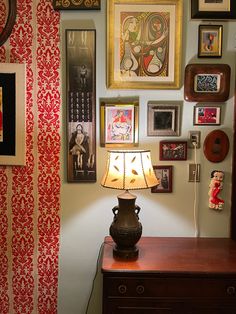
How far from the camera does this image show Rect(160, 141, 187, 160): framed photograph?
6.88 ft

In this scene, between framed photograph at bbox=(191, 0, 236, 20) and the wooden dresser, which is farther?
framed photograph at bbox=(191, 0, 236, 20)

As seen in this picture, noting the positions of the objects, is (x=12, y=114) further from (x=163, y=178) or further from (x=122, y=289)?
(x=122, y=289)

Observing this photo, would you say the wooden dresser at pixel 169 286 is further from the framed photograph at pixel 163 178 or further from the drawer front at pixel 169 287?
the framed photograph at pixel 163 178

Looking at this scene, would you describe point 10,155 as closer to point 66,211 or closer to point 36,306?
point 66,211

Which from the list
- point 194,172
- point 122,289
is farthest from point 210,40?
point 122,289

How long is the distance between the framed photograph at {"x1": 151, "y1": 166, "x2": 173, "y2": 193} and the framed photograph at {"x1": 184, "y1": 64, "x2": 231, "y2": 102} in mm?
445

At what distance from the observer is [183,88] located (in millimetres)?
2086

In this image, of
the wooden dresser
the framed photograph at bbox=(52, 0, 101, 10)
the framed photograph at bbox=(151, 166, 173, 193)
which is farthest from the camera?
the framed photograph at bbox=(151, 166, 173, 193)

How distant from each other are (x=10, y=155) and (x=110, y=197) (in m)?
0.65

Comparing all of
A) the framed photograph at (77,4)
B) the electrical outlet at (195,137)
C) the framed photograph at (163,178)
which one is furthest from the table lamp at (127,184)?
the framed photograph at (77,4)

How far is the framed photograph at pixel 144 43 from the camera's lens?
2033mm

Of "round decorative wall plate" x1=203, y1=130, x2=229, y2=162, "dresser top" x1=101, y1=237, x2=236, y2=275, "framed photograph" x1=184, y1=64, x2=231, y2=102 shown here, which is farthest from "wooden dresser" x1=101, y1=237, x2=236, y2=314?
"framed photograph" x1=184, y1=64, x2=231, y2=102

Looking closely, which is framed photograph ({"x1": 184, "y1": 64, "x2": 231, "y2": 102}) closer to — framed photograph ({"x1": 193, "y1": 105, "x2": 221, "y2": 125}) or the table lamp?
framed photograph ({"x1": 193, "y1": 105, "x2": 221, "y2": 125})

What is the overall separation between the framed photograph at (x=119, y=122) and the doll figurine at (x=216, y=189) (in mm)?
511
